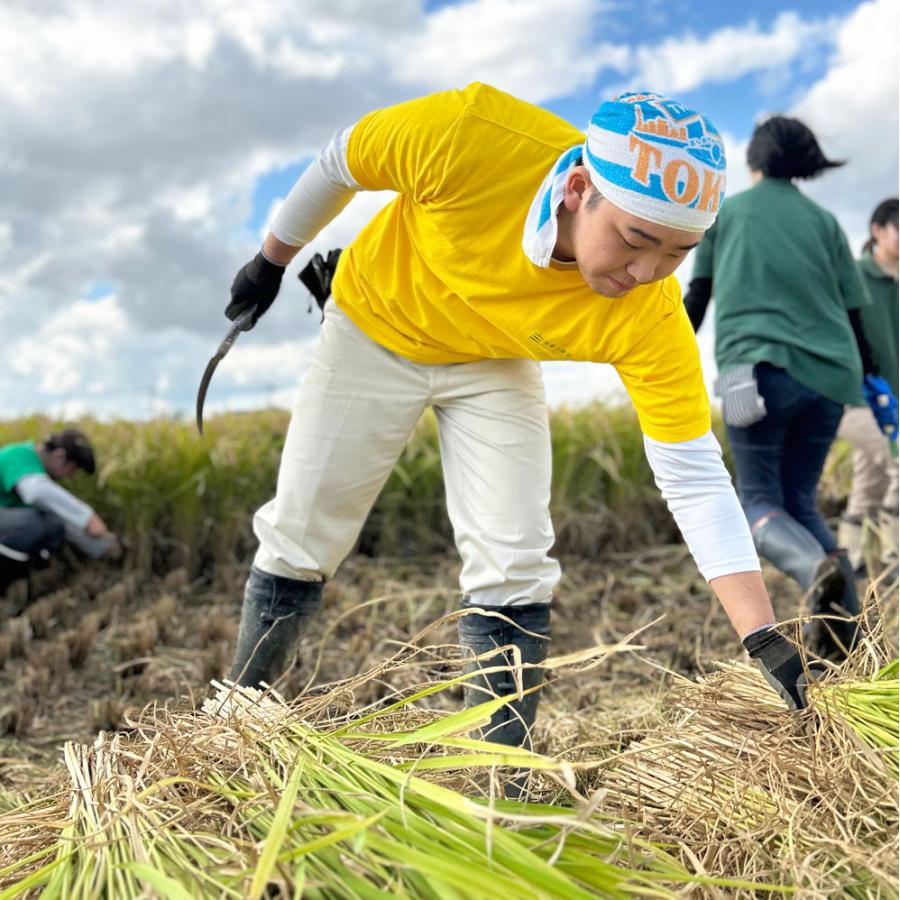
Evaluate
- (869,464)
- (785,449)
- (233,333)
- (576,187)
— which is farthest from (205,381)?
(869,464)

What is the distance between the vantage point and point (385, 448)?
91.3 inches

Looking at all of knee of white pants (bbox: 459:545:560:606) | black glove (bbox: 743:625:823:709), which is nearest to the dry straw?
black glove (bbox: 743:625:823:709)

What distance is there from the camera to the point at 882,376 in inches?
152

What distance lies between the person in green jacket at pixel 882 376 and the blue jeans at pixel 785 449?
1.99 feet

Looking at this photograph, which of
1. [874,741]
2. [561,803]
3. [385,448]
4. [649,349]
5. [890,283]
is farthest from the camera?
[890,283]

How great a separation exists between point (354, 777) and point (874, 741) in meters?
0.84

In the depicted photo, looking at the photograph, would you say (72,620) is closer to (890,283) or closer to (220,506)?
(220,506)

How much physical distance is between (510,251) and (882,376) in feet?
8.41

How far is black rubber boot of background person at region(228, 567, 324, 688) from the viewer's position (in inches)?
94.1

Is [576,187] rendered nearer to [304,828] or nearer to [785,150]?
[304,828]

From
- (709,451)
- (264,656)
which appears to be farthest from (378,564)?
(709,451)

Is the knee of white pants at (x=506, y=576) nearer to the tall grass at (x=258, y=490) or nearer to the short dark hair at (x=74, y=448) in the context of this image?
the tall grass at (x=258, y=490)

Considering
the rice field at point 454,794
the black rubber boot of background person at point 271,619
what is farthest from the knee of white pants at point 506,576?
the black rubber boot of background person at point 271,619

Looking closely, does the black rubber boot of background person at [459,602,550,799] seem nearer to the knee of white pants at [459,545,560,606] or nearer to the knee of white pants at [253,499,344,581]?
the knee of white pants at [459,545,560,606]
